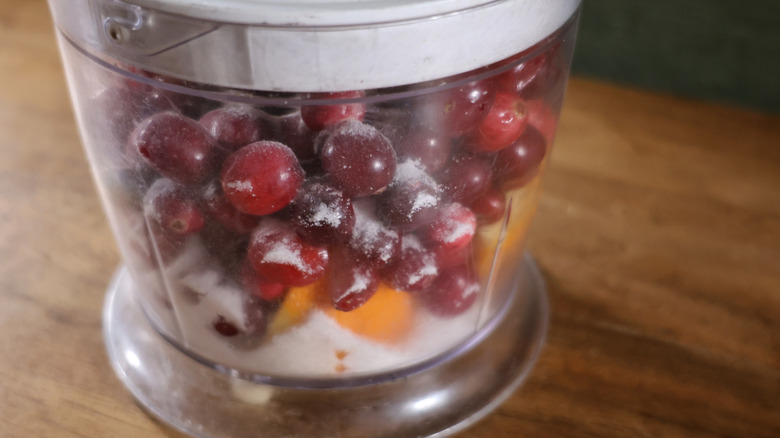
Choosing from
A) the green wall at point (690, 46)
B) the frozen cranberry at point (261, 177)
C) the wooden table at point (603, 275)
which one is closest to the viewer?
the frozen cranberry at point (261, 177)

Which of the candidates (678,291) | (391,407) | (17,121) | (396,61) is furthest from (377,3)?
(17,121)

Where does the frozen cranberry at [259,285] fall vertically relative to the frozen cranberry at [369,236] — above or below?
below

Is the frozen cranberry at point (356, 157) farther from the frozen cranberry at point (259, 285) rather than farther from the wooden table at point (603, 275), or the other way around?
the wooden table at point (603, 275)

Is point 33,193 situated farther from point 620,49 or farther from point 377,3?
point 620,49

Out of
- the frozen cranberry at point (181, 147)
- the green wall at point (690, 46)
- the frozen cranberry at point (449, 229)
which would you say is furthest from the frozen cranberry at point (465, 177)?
the green wall at point (690, 46)

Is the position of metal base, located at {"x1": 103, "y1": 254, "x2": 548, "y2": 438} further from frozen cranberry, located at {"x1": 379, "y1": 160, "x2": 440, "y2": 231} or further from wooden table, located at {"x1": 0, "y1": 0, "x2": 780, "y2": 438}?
frozen cranberry, located at {"x1": 379, "y1": 160, "x2": 440, "y2": 231}

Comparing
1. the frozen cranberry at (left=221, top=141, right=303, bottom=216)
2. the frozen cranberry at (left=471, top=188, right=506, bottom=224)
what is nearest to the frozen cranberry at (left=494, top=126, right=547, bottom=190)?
the frozen cranberry at (left=471, top=188, right=506, bottom=224)

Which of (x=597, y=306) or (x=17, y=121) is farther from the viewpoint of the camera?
(x=17, y=121)
